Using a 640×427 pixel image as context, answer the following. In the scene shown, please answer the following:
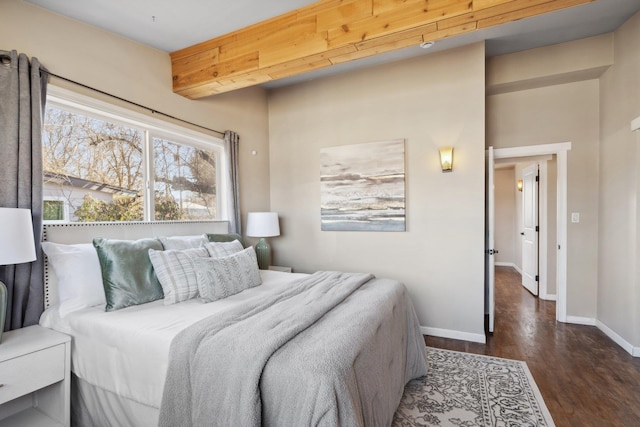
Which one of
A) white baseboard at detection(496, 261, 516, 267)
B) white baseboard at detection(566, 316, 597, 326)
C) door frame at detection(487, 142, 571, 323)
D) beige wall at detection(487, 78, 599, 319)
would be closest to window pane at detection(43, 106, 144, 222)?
door frame at detection(487, 142, 571, 323)

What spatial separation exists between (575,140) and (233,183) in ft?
13.0

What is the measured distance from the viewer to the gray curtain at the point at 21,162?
1.90 metres

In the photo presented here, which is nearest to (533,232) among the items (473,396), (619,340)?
(619,340)

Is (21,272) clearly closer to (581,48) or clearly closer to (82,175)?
(82,175)

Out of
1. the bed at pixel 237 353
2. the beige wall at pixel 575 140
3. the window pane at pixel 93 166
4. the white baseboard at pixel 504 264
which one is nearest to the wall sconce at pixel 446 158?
the beige wall at pixel 575 140

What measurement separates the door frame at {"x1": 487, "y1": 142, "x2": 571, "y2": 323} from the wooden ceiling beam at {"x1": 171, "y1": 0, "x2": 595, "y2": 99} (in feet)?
6.95

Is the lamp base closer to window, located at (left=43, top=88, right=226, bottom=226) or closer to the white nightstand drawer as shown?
window, located at (left=43, top=88, right=226, bottom=226)

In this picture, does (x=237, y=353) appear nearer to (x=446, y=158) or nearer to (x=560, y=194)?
(x=446, y=158)

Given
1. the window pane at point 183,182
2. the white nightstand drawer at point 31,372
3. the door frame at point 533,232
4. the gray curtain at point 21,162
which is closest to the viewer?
the white nightstand drawer at point 31,372

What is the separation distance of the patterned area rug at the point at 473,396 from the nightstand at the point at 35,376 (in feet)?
6.51

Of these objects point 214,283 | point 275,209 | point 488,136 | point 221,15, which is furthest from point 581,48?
point 214,283

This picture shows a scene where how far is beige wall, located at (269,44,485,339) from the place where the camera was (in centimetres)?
320

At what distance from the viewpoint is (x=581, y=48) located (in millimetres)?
3227

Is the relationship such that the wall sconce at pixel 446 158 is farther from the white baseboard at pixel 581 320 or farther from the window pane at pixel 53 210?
the window pane at pixel 53 210
